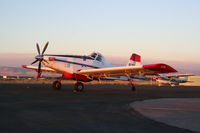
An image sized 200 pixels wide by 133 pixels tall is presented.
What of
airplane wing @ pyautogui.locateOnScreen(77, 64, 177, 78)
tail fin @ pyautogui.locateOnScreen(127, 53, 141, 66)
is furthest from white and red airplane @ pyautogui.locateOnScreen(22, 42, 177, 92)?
tail fin @ pyautogui.locateOnScreen(127, 53, 141, 66)

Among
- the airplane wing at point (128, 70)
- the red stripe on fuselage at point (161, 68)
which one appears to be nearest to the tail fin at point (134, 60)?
the airplane wing at point (128, 70)

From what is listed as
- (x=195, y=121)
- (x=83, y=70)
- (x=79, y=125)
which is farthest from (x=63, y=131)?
(x=83, y=70)

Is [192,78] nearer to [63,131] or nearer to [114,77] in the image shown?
[114,77]

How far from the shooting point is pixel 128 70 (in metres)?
28.4

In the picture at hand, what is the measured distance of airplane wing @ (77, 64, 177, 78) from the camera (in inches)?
1015

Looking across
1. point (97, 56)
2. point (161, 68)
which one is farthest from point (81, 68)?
point (161, 68)

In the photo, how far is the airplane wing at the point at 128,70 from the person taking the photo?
25.8 meters

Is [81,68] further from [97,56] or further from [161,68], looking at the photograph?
[161,68]

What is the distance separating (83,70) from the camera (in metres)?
28.8

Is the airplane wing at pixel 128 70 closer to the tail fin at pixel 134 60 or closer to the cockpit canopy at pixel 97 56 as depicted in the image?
the cockpit canopy at pixel 97 56

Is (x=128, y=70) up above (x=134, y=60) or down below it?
below

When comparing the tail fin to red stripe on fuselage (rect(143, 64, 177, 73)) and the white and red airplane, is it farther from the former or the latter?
red stripe on fuselage (rect(143, 64, 177, 73))

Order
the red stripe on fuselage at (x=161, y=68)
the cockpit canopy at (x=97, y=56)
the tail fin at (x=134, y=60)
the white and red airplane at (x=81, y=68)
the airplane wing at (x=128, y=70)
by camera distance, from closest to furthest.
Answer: the red stripe on fuselage at (x=161, y=68) → the airplane wing at (x=128, y=70) → the white and red airplane at (x=81, y=68) → the cockpit canopy at (x=97, y=56) → the tail fin at (x=134, y=60)

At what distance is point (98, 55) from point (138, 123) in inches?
849
